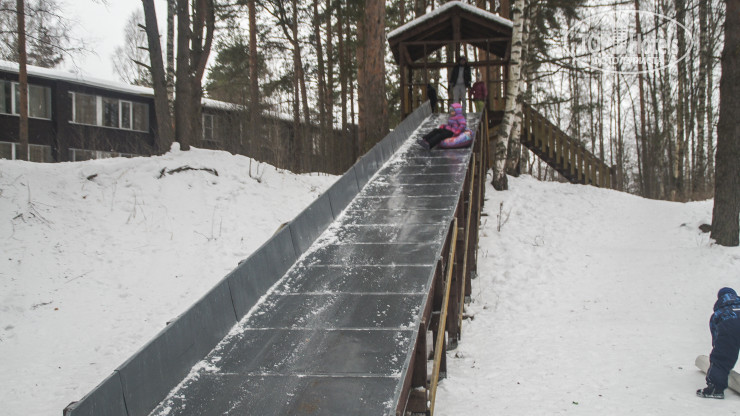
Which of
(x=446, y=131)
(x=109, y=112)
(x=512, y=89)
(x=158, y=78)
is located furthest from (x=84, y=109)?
(x=446, y=131)

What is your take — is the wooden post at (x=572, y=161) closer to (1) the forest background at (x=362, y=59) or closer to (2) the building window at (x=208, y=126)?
(1) the forest background at (x=362, y=59)

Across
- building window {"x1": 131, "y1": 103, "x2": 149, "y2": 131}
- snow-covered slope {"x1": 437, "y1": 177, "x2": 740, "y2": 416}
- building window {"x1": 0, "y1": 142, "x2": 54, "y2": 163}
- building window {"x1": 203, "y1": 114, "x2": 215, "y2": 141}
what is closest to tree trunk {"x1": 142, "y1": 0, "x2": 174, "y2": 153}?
snow-covered slope {"x1": 437, "y1": 177, "x2": 740, "y2": 416}

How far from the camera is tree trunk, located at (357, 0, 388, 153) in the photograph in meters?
14.9

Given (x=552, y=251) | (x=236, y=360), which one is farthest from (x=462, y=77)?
(x=236, y=360)

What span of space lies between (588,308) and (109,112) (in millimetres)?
24698

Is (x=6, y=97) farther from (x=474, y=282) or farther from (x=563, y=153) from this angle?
(x=474, y=282)

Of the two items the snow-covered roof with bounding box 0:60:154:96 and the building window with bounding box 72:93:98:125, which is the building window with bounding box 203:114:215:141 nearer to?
the snow-covered roof with bounding box 0:60:154:96

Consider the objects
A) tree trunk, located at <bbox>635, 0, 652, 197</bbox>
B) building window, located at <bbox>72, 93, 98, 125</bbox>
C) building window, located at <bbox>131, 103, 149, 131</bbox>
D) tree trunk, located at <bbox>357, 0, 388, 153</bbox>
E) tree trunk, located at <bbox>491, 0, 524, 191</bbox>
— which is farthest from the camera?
building window, located at <bbox>131, 103, 149, 131</bbox>

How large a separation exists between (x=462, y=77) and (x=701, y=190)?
945 centimetres

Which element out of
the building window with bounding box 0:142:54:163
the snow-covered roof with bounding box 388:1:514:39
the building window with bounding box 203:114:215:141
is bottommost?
the building window with bounding box 0:142:54:163

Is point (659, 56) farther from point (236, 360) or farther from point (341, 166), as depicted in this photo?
point (236, 360)

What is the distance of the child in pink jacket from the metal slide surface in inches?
156

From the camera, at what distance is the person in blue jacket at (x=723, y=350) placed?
6047 millimetres

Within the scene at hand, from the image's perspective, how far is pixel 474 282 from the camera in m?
10.9
